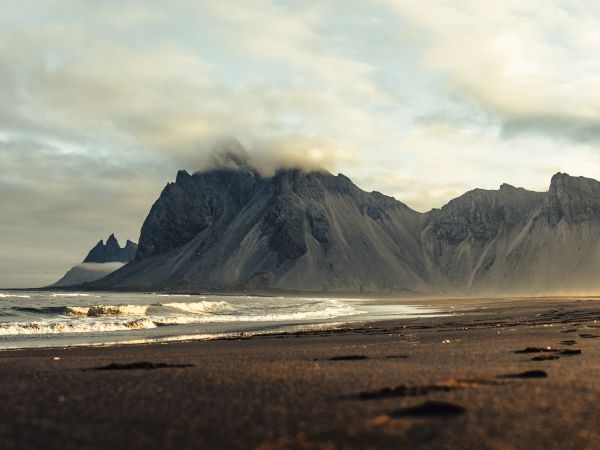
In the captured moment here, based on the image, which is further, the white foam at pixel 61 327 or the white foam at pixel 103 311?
the white foam at pixel 103 311

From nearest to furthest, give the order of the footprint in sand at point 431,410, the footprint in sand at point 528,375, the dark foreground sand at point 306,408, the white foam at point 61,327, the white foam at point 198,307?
the dark foreground sand at point 306,408
the footprint in sand at point 431,410
the footprint in sand at point 528,375
the white foam at point 61,327
the white foam at point 198,307

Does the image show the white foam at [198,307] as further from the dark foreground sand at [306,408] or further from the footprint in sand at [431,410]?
the footprint in sand at [431,410]

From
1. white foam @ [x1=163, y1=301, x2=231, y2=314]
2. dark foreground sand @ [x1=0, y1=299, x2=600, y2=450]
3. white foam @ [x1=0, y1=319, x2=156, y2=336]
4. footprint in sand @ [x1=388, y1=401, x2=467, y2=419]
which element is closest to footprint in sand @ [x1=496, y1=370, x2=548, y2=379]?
dark foreground sand @ [x1=0, y1=299, x2=600, y2=450]

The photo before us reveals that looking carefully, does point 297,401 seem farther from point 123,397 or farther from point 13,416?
point 13,416

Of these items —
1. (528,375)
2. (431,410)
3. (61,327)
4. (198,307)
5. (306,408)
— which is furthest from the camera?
(198,307)

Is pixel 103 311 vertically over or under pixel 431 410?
under

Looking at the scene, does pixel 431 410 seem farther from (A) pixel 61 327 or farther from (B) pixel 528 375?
(A) pixel 61 327

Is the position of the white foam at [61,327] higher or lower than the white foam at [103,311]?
higher

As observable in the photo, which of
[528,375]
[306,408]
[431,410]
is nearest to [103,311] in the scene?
[528,375]

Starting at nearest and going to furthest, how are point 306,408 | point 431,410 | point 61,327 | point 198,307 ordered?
point 431,410 → point 306,408 → point 61,327 → point 198,307

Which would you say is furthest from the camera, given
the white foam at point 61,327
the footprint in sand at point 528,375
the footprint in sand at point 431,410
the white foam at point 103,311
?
the white foam at point 103,311

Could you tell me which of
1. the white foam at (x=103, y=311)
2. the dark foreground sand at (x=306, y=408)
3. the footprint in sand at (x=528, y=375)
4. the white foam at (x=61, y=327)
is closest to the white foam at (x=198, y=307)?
the white foam at (x=103, y=311)

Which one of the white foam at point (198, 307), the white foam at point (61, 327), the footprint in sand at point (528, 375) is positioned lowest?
the white foam at point (198, 307)

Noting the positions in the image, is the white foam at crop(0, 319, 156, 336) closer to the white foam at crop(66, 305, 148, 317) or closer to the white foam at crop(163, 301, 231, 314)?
the white foam at crop(66, 305, 148, 317)
